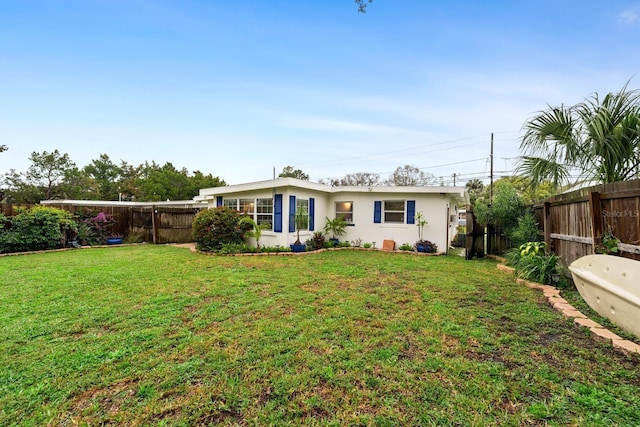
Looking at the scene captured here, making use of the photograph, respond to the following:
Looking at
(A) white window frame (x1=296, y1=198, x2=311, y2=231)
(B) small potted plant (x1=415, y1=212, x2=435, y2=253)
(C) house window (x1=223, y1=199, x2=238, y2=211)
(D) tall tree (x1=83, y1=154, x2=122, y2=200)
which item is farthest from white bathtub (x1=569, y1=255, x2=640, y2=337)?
(D) tall tree (x1=83, y1=154, x2=122, y2=200)

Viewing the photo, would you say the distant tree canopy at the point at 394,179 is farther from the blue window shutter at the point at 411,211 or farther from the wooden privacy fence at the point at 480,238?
the wooden privacy fence at the point at 480,238

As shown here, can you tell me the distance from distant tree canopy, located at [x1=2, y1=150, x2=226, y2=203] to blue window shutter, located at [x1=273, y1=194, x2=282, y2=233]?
69.7 ft

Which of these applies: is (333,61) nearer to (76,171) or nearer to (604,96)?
(604,96)

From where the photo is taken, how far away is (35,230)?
9742 millimetres

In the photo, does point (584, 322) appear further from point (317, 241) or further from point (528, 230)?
point (317, 241)

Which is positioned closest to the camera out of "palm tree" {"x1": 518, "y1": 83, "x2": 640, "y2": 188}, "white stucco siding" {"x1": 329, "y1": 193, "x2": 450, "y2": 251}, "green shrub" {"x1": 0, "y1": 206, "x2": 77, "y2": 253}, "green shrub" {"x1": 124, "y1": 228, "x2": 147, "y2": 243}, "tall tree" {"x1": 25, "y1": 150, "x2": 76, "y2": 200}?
"palm tree" {"x1": 518, "y1": 83, "x2": 640, "y2": 188}

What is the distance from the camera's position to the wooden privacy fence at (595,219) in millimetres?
3512

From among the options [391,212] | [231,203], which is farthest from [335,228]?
[231,203]

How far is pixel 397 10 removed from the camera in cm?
702

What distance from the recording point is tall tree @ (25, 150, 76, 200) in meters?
27.6

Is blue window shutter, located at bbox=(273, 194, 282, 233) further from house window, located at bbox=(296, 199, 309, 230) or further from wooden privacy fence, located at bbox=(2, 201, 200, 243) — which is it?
wooden privacy fence, located at bbox=(2, 201, 200, 243)

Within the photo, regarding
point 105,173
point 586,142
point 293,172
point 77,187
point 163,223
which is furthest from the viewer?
point 293,172

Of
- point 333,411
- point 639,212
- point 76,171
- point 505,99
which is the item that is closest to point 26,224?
point 333,411

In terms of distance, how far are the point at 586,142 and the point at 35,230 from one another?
1515 centimetres
